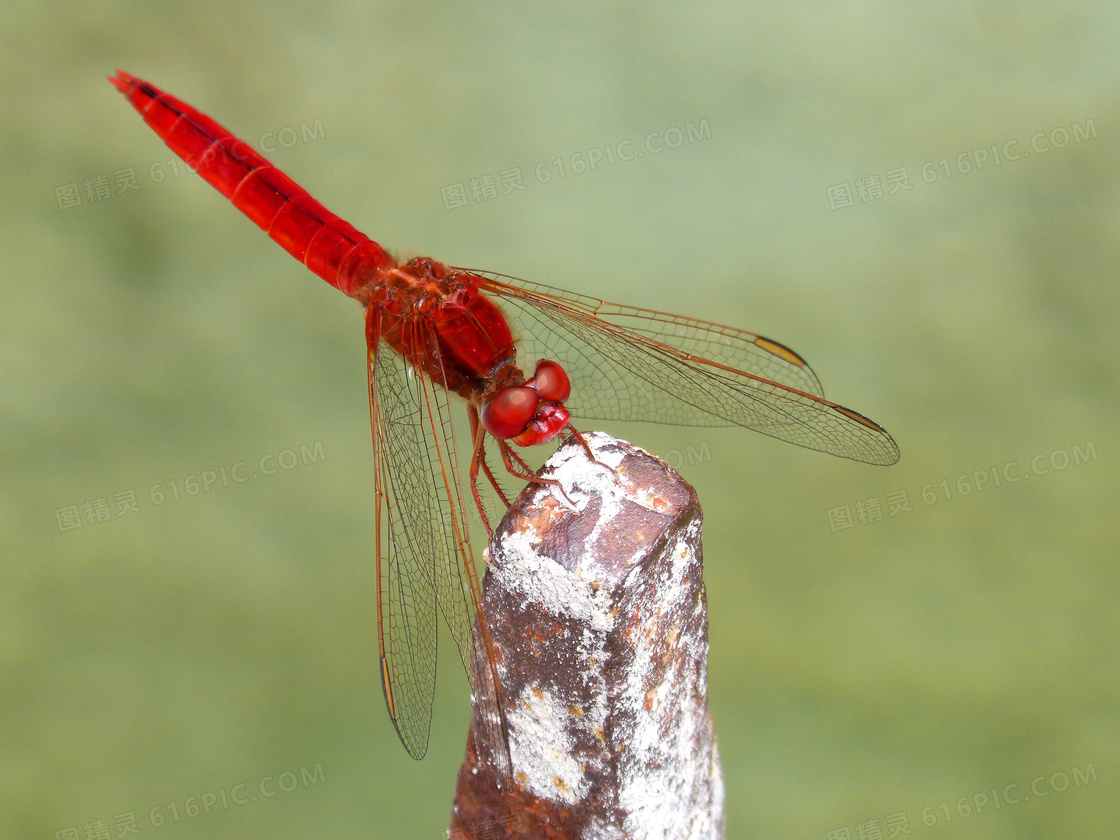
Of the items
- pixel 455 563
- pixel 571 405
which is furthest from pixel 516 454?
pixel 571 405

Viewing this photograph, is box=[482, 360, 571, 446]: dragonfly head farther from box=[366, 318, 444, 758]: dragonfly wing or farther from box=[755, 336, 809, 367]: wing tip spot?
box=[755, 336, 809, 367]: wing tip spot

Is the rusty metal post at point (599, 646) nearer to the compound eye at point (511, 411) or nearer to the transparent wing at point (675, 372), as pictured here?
the compound eye at point (511, 411)

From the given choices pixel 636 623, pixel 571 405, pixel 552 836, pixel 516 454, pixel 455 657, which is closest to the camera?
pixel 636 623

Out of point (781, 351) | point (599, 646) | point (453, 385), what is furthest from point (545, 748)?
point (781, 351)

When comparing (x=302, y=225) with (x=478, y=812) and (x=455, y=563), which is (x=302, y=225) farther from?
(x=478, y=812)

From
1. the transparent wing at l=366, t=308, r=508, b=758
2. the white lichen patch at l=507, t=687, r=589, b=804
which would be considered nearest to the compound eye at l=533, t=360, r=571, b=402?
the transparent wing at l=366, t=308, r=508, b=758
